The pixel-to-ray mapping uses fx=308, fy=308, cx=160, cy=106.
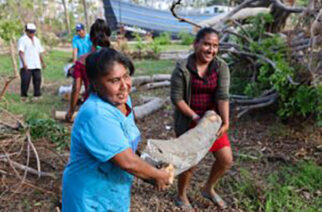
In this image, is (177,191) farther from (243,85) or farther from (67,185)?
(243,85)

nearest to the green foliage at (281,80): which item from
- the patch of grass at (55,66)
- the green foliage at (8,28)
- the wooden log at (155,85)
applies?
the wooden log at (155,85)

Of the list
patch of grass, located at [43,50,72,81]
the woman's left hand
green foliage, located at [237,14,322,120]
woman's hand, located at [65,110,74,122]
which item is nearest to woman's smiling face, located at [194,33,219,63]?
the woman's left hand

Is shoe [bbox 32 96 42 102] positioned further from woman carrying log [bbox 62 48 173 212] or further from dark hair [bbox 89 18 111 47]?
woman carrying log [bbox 62 48 173 212]

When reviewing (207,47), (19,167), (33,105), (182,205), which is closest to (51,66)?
(33,105)

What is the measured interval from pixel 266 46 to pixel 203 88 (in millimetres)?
2552

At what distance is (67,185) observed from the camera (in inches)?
61.5

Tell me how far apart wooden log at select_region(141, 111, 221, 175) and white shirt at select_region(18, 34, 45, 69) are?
5.75 m

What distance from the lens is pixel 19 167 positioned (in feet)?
9.98

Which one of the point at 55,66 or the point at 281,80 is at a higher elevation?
the point at 281,80

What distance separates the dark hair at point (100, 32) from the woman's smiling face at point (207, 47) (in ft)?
5.34

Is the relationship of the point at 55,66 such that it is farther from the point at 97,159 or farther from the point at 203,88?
the point at 97,159

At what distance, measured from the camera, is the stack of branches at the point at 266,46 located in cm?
403

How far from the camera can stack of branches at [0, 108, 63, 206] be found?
2.91 m

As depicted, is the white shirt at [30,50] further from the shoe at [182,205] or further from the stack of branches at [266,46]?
the shoe at [182,205]
